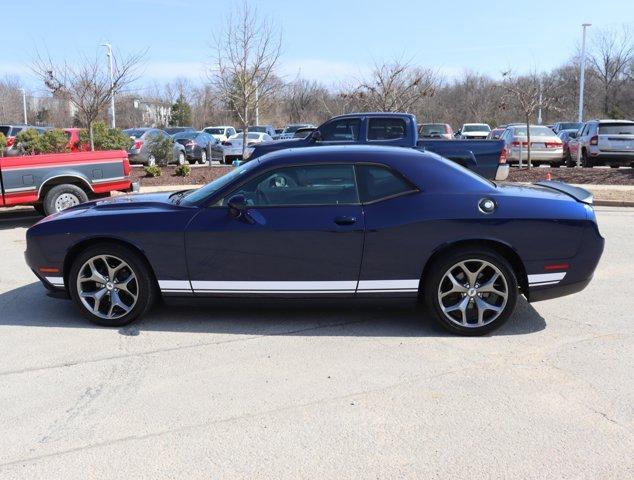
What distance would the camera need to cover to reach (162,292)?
504 centimetres

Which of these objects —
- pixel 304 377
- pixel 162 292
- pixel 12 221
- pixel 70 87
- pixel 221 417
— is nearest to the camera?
pixel 221 417

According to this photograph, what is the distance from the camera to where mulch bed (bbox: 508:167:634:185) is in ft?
54.3

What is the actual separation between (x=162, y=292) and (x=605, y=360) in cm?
348

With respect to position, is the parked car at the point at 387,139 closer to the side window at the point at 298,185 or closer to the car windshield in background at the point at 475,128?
the side window at the point at 298,185

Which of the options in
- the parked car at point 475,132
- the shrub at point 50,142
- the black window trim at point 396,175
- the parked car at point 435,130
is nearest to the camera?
the black window trim at point 396,175

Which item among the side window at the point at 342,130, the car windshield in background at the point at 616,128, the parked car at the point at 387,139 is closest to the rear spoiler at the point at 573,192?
the parked car at the point at 387,139

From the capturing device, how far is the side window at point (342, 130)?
1234 centimetres

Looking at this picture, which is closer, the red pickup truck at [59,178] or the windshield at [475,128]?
the red pickup truck at [59,178]

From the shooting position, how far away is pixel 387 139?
12266mm

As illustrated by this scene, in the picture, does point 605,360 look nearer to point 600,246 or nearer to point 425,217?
point 600,246

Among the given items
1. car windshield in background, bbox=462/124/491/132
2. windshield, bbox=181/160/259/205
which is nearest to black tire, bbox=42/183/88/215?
windshield, bbox=181/160/259/205

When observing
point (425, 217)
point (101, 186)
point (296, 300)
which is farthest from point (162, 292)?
point (101, 186)

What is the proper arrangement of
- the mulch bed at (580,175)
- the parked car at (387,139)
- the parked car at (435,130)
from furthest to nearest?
the parked car at (435,130) → the mulch bed at (580,175) → the parked car at (387,139)

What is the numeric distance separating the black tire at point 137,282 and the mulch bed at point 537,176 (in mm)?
11212
